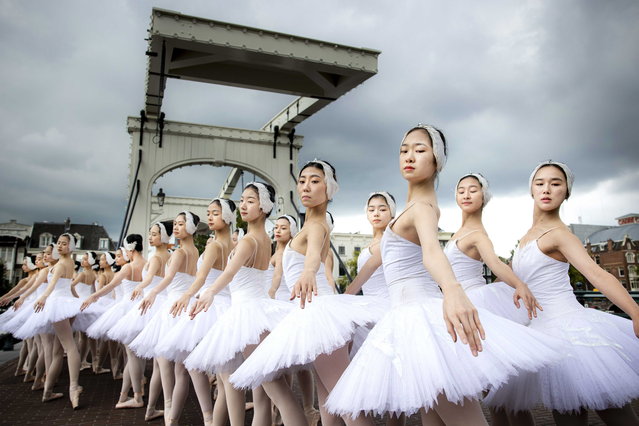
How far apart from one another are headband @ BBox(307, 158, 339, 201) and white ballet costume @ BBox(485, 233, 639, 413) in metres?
1.59

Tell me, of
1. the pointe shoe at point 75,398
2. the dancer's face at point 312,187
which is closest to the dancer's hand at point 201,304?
the dancer's face at point 312,187

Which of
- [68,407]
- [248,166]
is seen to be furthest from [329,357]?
[248,166]

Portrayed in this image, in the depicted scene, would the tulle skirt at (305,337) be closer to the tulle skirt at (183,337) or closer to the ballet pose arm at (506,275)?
the ballet pose arm at (506,275)

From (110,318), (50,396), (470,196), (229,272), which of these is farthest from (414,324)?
(50,396)

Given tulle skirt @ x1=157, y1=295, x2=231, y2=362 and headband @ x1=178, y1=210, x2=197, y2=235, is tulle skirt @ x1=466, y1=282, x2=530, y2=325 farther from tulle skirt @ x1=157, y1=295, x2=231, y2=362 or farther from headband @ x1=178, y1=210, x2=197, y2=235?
headband @ x1=178, y1=210, x2=197, y2=235

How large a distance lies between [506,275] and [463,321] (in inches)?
63.1

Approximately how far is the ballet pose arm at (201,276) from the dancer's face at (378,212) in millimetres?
1676

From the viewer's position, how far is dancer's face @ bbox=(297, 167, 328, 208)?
3.50 meters

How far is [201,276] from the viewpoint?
4.21 meters

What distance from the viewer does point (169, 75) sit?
11352 millimetres

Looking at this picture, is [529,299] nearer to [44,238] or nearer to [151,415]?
[151,415]

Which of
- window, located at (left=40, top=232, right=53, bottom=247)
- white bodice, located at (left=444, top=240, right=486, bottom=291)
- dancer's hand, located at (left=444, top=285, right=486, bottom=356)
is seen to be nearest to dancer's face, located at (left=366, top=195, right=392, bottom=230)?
white bodice, located at (left=444, top=240, right=486, bottom=291)

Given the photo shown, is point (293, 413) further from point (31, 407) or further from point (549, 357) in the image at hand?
point (31, 407)

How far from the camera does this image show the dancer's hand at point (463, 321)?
1854 millimetres
